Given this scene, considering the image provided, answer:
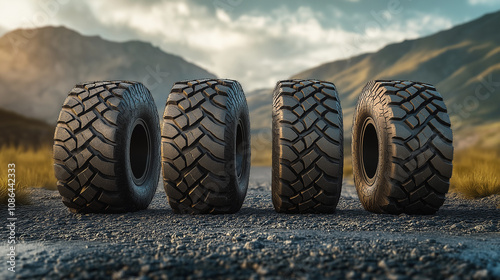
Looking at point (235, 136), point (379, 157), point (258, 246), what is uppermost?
point (235, 136)

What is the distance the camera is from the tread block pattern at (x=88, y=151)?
4.28 meters

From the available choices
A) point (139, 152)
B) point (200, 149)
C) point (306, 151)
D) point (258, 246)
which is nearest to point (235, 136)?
point (200, 149)

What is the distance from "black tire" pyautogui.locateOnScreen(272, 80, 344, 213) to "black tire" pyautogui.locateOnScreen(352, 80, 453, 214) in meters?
0.50

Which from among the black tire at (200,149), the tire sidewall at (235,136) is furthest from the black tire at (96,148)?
the tire sidewall at (235,136)

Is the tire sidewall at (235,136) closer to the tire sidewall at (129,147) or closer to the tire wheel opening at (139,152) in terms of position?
the tire sidewall at (129,147)

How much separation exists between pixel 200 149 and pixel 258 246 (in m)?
1.44

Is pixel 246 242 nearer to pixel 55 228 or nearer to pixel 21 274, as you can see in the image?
pixel 21 274

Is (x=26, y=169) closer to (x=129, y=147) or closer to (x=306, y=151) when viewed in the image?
(x=129, y=147)

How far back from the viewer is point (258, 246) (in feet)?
9.38

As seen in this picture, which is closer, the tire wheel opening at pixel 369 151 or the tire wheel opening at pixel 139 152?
the tire wheel opening at pixel 139 152

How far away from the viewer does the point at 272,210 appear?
4863 mm

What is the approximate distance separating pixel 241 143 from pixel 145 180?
135cm

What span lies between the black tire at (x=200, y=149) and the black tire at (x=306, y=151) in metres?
0.49

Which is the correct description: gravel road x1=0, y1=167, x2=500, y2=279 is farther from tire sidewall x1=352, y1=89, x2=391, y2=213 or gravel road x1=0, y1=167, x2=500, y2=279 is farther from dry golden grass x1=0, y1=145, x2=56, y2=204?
dry golden grass x1=0, y1=145, x2=56, y2=204
